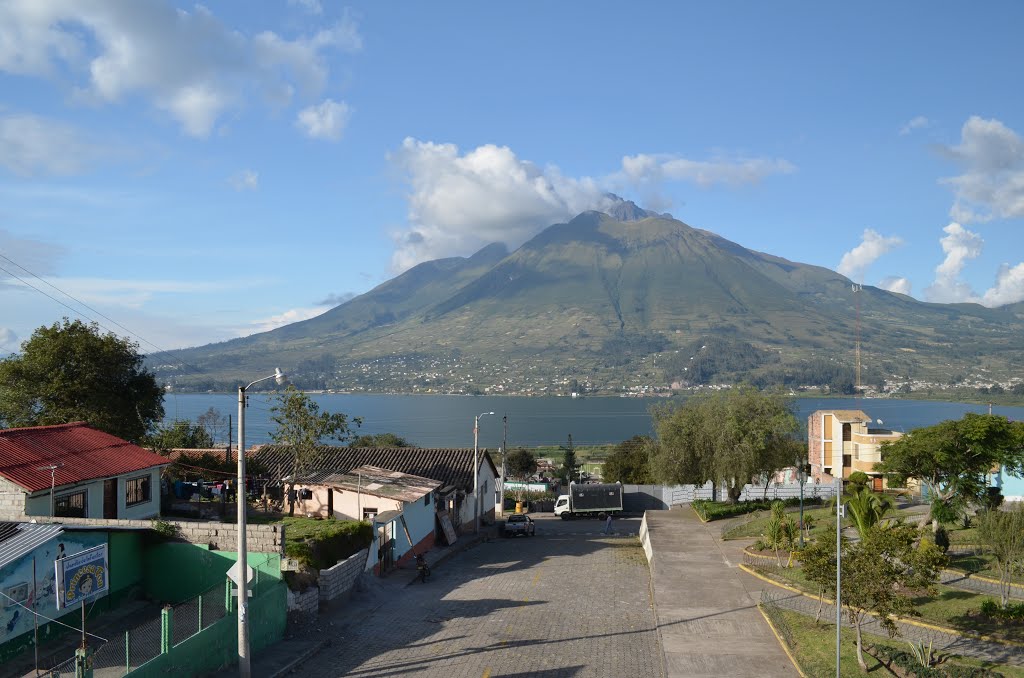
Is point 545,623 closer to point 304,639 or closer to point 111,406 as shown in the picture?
point 304,639

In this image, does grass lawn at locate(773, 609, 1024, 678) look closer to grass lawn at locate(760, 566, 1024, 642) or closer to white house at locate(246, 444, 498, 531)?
grass lawn at locate(760, 566, 1024, 642)

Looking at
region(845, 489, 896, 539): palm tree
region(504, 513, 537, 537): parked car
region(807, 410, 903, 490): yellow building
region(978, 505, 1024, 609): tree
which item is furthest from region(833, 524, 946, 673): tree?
region(807, 410, 903, 490): yellow building

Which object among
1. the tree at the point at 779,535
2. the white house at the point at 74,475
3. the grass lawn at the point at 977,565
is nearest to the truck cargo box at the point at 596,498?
the tree at the point at 779,535

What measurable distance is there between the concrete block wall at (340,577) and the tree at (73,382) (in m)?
20.5

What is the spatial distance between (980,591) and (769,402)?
24649 millimetres

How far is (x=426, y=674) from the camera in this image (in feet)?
57.4

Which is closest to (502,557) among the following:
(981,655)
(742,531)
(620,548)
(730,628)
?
(620,548)

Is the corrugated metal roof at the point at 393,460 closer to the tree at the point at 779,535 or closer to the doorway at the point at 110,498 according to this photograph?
the doorway at the point at 110,498

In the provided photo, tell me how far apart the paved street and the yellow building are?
132 feet

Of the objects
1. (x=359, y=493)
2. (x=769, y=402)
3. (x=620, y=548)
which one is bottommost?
(x=620, y=548)

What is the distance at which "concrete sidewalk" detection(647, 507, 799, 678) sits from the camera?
18.3 m

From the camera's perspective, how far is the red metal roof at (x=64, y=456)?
79.6 feet

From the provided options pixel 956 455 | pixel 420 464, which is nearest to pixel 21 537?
pixel 956 455

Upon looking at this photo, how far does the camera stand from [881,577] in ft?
56.4
